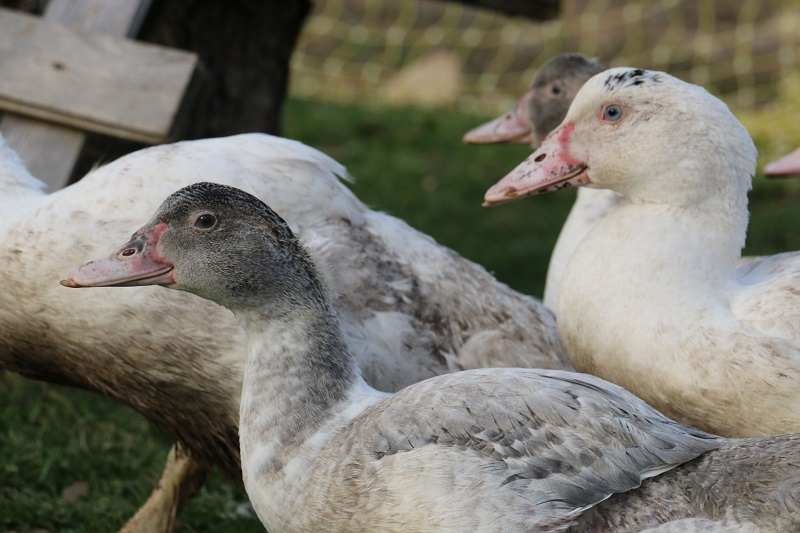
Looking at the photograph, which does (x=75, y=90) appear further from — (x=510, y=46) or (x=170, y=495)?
(x=510, y=46)

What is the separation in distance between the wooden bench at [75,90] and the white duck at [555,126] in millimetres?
1263

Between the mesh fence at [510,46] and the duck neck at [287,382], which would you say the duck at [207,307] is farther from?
the mesh fence at [510,46]

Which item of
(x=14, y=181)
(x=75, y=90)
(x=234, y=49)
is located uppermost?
(x=234, y=49)

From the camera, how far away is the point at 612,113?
10.7ft

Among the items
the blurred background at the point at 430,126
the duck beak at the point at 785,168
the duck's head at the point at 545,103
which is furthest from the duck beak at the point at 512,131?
the duck beak at the point at 785,168

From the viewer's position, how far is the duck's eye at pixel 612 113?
324 centimetres

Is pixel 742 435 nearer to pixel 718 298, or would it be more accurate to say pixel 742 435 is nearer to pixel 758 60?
pixel 718 298

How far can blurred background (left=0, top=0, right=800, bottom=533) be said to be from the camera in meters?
4.00

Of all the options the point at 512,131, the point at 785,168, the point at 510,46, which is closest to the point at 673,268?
the point at 785,168

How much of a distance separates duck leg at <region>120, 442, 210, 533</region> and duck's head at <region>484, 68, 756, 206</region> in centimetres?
126

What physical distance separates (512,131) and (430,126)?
469 centimetres

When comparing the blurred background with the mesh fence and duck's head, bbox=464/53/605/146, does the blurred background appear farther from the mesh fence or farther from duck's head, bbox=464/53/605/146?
duck's head, bbox=464/53/605/146

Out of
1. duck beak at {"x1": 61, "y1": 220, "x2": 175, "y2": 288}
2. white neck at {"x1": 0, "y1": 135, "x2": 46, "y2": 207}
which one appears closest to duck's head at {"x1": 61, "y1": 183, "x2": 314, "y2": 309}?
duck beak at {"x1": 61, "y1": 220, "x2": 175, "y2": 288}

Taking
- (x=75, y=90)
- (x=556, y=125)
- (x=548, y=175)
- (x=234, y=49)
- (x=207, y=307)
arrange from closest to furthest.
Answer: (x=207, y=307) < (x=548, y=175) < (x=75, y=90) < (x=556, y=125) < (x=234, y=49)
